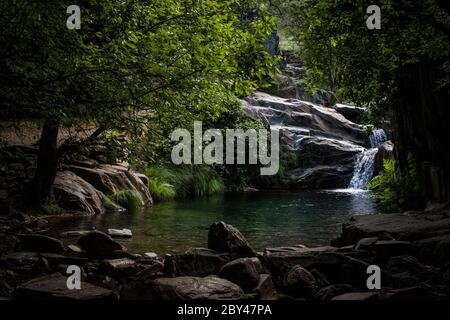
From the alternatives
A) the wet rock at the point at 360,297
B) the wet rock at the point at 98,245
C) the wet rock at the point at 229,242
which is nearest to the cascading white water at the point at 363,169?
the wet rock at the point at 229,242

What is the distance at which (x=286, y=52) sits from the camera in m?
45.0

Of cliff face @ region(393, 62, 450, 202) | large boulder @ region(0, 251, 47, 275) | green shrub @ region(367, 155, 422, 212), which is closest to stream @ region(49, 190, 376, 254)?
green shrub @ region(367, 155, 422, 212)

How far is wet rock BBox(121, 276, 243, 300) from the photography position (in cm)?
488

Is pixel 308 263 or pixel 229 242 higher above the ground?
pixel 229 242

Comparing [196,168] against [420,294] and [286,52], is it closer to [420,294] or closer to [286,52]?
[420,294]

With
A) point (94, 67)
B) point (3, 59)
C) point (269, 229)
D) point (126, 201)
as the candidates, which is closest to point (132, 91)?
point (94, 67)

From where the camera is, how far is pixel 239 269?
580 cm

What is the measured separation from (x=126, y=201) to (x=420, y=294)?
1293cm

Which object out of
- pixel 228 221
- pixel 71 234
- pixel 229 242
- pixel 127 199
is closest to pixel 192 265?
pixel 229 242

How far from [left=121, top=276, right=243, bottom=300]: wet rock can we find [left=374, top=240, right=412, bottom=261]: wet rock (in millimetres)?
→ 2853

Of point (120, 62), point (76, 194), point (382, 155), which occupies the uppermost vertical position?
point (120, 62)

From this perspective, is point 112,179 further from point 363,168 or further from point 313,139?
point 313,139

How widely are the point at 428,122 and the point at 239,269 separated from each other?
7600 millimetres

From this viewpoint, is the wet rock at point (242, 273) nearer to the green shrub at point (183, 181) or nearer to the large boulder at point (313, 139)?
the green shrub at point (183, 181)
